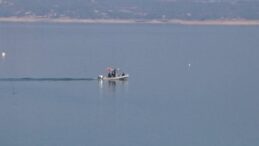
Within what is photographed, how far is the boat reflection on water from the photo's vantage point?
4288cm

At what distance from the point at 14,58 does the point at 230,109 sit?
2781 centimetres

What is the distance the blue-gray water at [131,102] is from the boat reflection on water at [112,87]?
42 mm

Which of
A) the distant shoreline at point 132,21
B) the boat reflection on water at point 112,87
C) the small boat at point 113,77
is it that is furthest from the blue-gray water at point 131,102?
the distant shoreline at point 132,21

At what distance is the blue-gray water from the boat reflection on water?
0.04 metres

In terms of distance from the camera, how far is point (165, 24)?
180625mm

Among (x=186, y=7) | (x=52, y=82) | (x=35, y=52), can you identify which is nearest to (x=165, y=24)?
(x=186, y=7)

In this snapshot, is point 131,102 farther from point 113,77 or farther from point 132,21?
point 132,21

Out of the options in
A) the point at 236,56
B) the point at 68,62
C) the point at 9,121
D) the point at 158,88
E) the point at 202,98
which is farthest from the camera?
the point at 236,56

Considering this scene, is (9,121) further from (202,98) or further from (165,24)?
(165,24)

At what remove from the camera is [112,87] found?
4462cm

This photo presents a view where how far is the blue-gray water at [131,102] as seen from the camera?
31.3 m

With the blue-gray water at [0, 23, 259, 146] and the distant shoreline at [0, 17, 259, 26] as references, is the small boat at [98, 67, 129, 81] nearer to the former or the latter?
the blue-gray water at [0, 23, 259, 146]

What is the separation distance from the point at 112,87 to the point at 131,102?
5369 millimetres

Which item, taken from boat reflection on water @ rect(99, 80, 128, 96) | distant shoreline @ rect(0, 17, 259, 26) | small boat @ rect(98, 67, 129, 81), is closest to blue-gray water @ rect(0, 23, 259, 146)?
boat reflection on water @ rect(99, 80, 128, 96)
